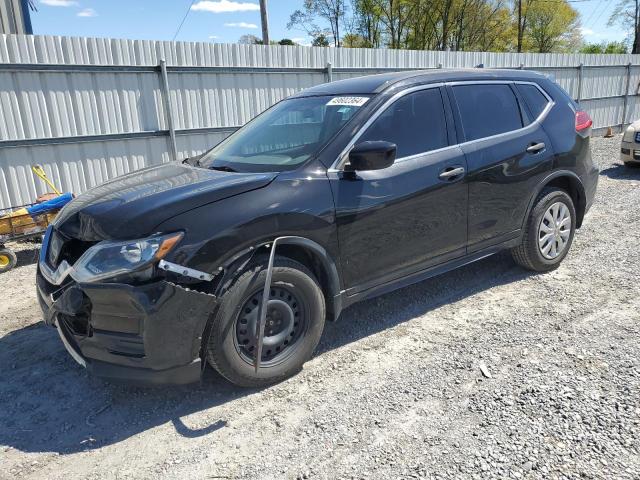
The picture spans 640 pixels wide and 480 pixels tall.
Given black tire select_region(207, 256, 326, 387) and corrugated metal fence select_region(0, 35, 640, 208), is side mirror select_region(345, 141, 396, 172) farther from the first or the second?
corrugated metal fence select_region(0, 35, 640, 208)

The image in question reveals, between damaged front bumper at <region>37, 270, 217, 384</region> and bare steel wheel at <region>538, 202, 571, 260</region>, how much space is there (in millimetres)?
3298

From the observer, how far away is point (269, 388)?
10.4 feet

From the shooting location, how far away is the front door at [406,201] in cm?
337

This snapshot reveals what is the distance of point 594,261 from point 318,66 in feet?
22.8

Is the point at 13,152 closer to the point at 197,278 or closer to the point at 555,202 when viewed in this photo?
the point at 197,278

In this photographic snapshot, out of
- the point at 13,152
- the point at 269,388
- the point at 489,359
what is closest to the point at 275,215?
the point at 269,388

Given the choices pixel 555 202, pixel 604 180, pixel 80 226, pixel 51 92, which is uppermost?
pixel 51 92

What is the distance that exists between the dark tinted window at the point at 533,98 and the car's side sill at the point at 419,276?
3.98ft

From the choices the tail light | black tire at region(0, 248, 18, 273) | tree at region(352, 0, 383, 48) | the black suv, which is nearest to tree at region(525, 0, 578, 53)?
tree at region(352, 0, 383, 48)

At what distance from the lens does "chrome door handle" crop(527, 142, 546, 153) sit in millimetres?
4395

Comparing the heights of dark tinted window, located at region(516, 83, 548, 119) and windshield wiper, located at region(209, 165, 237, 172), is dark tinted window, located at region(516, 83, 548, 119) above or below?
above

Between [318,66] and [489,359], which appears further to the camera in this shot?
[318,66]

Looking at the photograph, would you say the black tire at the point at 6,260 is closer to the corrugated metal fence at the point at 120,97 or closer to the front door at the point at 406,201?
the corrugated metal fence at the point at 120,97

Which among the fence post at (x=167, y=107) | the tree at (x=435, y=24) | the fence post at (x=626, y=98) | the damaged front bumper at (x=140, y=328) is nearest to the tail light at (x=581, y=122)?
the damaged front bumper at (x=140, y=328)
